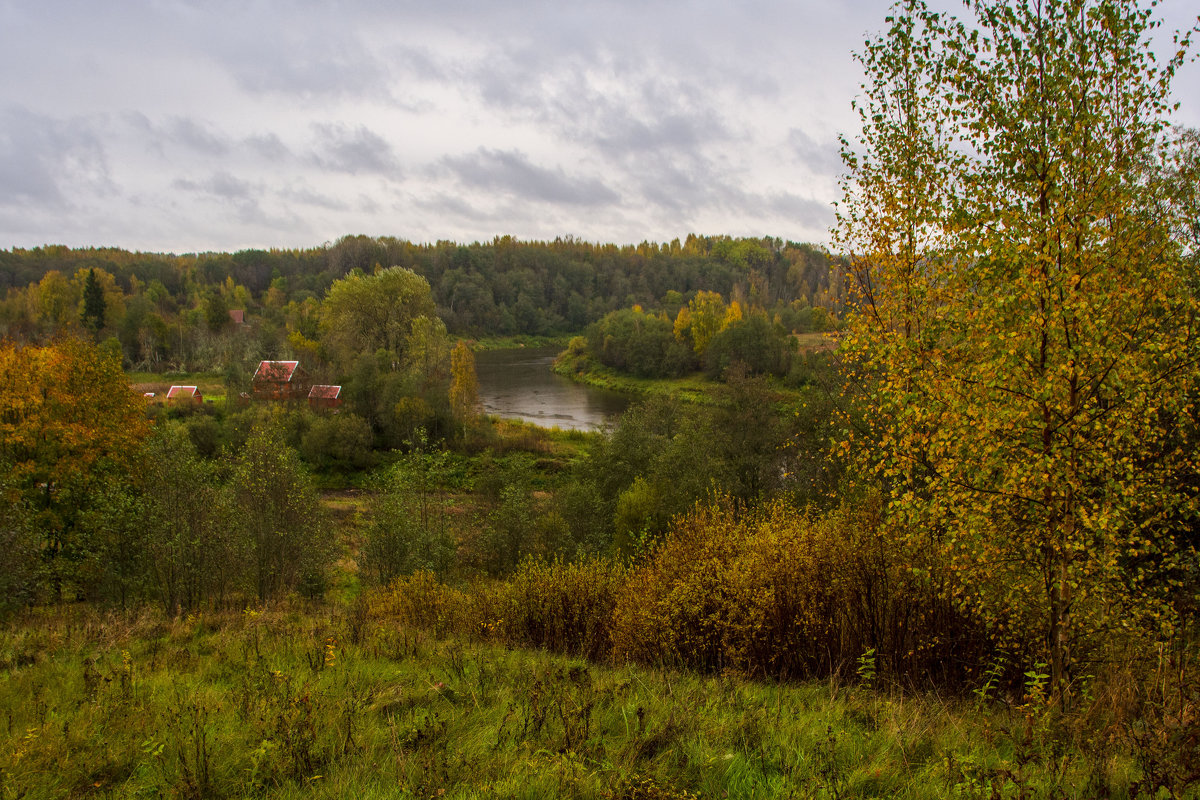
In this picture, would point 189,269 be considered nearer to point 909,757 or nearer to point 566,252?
point 566,252

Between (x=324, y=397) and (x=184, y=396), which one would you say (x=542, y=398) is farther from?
(x=184, y=396)

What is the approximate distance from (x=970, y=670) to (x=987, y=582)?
1193 millimetres

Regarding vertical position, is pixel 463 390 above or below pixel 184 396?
above

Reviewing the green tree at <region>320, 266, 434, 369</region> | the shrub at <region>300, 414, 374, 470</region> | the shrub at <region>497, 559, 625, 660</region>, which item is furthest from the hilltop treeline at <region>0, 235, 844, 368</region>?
the shrub at <region>497, 559, 625, 660</region>

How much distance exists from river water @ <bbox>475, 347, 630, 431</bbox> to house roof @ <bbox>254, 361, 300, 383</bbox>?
1583 cm

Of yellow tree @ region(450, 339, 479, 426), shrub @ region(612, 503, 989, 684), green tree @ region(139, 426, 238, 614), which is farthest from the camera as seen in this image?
yellow tree @ region(450, 339, 479, 426)

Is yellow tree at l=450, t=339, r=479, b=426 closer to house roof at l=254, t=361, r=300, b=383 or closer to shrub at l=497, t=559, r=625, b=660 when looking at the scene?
house roof at l=254, t=361, r=300, b=383

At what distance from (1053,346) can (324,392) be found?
45299 millimetres

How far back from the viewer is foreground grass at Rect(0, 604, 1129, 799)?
4.20 metres

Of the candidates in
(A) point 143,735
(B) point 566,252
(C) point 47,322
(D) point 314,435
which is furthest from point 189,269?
(A) point 143,735

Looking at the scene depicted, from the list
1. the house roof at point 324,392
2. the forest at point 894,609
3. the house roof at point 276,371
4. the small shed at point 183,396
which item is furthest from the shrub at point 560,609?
the small shed at point 183,396

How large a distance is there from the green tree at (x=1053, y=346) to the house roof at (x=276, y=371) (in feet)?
151

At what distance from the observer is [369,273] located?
142 m

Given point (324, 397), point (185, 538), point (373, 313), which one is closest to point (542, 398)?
point (373, 313)
